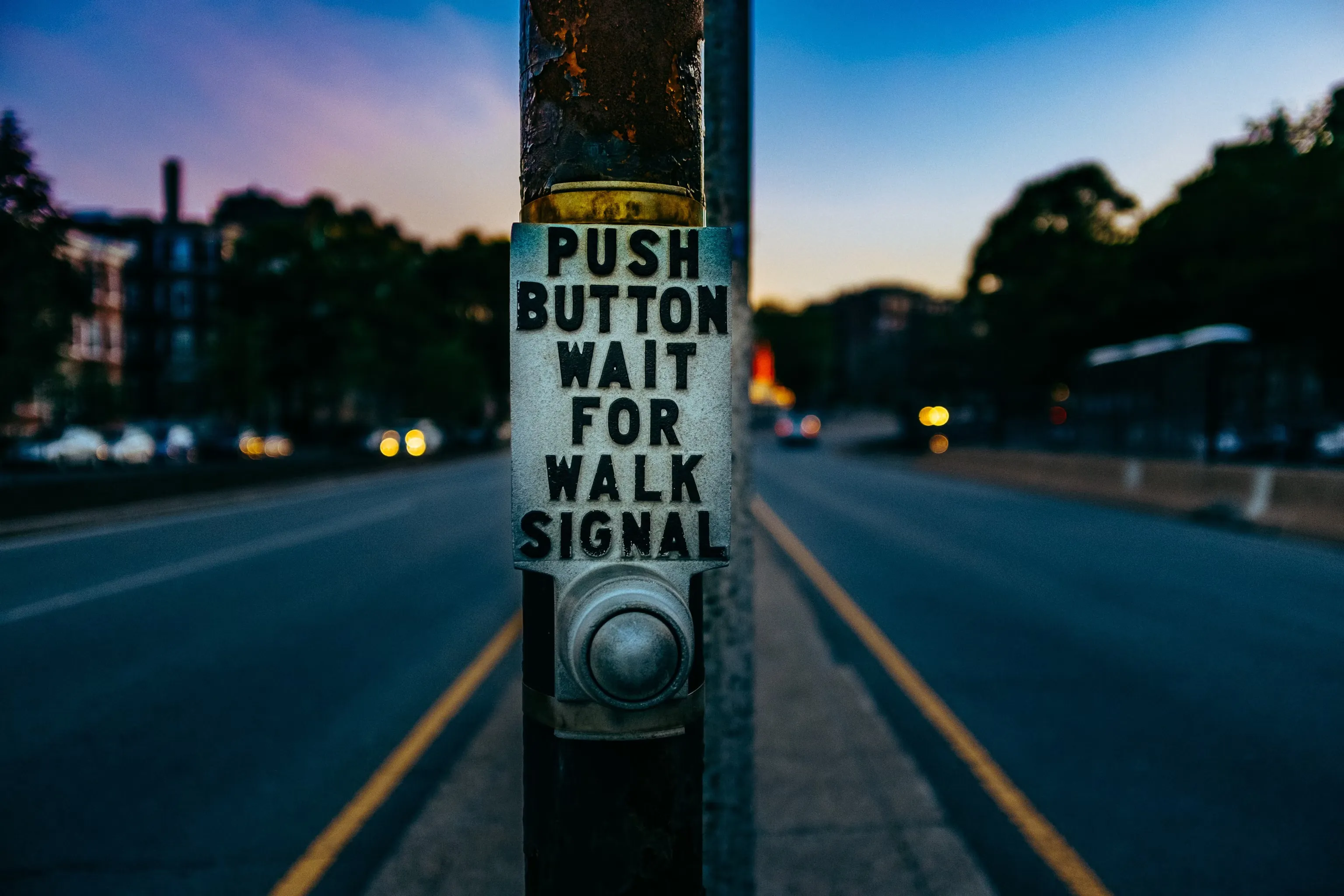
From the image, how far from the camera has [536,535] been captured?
58.6 inches

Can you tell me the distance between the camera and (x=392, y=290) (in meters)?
56.9

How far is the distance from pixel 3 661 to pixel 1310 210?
37.1 m

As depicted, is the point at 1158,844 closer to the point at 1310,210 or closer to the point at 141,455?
the point at 1310,210

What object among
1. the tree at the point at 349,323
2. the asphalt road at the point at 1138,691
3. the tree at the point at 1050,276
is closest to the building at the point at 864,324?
the tree at the point at 1050,276

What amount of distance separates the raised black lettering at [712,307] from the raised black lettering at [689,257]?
0.03 m

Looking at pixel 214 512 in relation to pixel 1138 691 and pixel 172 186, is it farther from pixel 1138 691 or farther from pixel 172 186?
pixel 172 186

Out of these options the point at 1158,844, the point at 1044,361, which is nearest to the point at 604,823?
the point at 1158,844

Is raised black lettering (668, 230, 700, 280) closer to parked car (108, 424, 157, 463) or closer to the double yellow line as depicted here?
the double yellow line

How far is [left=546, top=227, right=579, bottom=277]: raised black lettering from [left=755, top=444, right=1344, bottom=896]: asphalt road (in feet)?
11.1

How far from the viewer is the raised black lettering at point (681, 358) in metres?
1.50

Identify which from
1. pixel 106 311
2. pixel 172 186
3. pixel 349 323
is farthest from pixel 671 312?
pixel 172 186

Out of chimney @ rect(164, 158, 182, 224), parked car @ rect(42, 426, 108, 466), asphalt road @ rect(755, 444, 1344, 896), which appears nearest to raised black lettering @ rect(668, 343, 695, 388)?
asphalt road @ rect(755, 444, 1344, 896)

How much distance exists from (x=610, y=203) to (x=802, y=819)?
3.50 metres

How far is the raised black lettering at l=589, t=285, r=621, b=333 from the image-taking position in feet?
4.93
